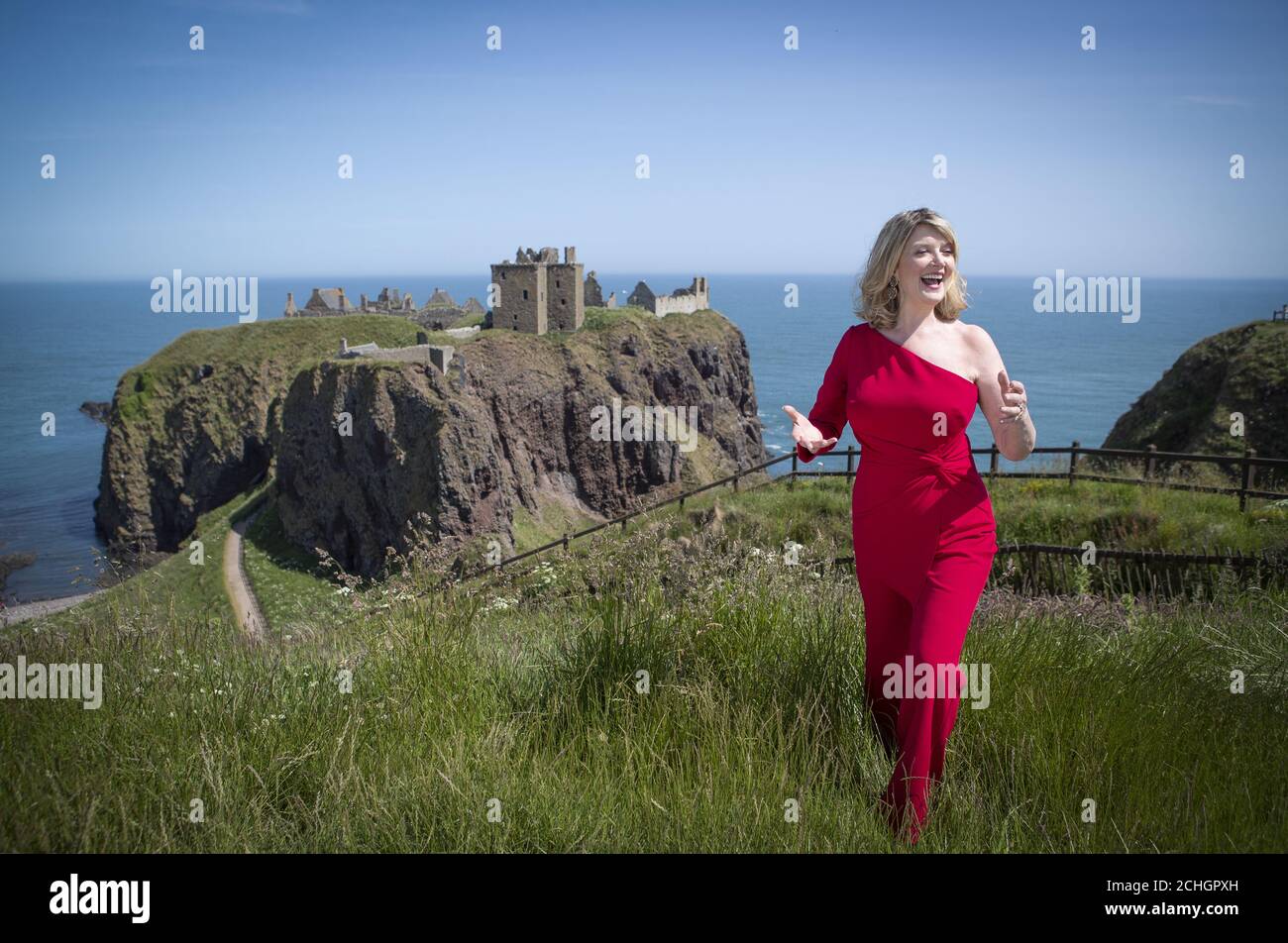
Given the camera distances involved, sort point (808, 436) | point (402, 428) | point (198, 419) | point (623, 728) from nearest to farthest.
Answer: point (623, 728) < point (808, 436) < point (402, 428) < point (198, 419)

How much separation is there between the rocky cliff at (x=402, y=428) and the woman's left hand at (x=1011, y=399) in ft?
175

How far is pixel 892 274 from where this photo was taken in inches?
155

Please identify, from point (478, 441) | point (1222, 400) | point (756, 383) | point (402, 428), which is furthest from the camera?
point (756, 383)

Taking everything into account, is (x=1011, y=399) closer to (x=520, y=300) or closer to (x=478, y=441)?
(x=478, y=441)

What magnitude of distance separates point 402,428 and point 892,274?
57.7 meters

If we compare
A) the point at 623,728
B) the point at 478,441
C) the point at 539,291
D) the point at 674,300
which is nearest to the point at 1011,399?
the point at 623,728

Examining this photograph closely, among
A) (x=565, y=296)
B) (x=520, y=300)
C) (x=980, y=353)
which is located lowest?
(x=980, y=353)

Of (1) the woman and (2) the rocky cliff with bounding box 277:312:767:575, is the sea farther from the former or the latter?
(1) the woman

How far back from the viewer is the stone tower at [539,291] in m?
67.8

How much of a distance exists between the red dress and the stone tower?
6506cm

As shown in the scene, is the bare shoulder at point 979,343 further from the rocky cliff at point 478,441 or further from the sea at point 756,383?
the sea at point 756,383

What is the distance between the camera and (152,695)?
11.9ft
